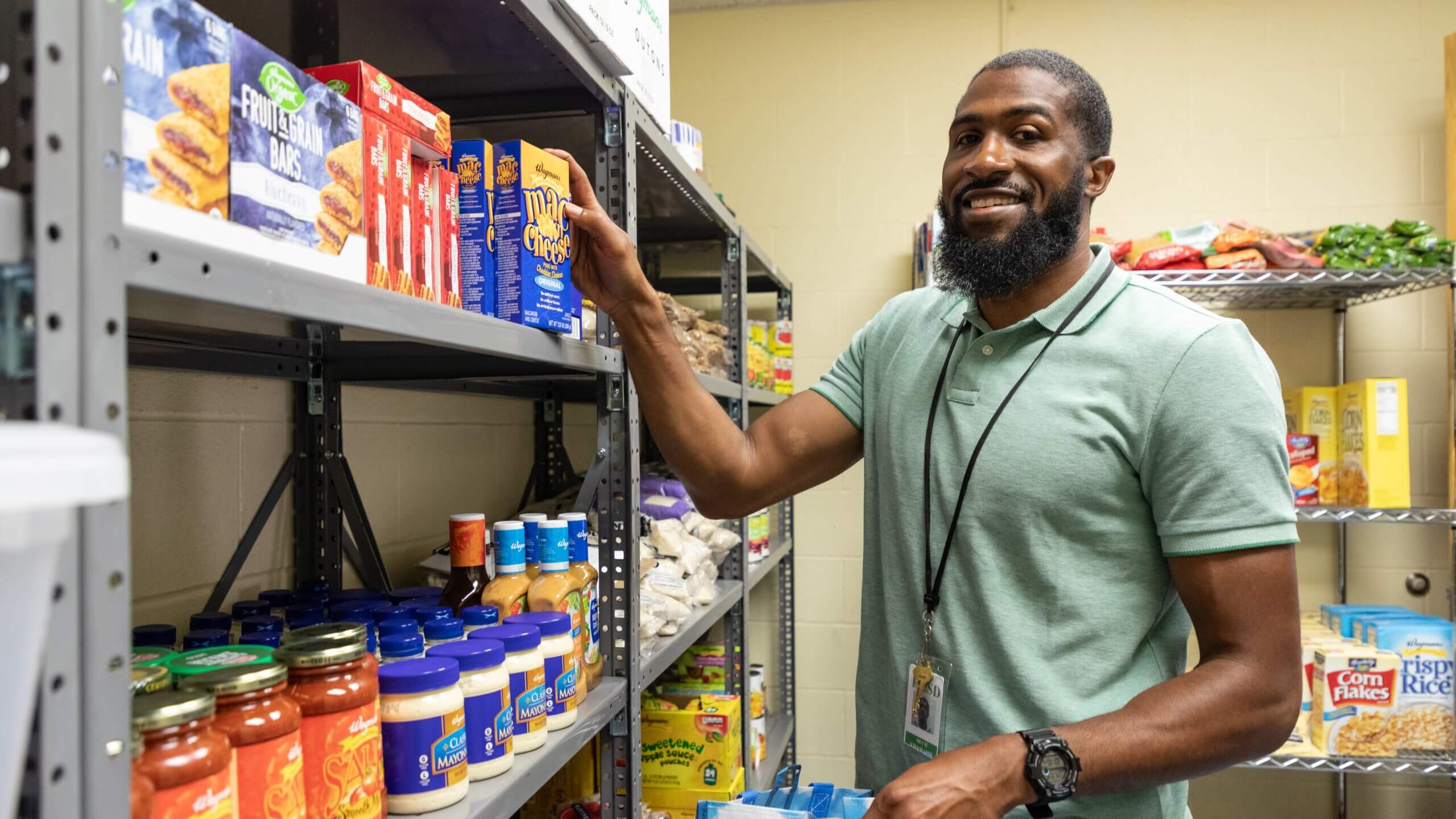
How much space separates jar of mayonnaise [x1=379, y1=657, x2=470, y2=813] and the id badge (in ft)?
2.68

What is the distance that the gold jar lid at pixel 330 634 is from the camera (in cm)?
89

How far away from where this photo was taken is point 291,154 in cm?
85

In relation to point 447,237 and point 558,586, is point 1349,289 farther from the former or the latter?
point 447,237

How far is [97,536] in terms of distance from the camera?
58 cm

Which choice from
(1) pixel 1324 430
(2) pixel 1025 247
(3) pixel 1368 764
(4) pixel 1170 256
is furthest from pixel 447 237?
(3) pixel 1368 764

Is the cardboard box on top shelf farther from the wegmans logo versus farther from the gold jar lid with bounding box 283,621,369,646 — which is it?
the wegmans logo

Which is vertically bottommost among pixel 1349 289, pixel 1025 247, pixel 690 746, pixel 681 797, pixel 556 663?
pixel 681 797

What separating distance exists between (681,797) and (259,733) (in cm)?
161

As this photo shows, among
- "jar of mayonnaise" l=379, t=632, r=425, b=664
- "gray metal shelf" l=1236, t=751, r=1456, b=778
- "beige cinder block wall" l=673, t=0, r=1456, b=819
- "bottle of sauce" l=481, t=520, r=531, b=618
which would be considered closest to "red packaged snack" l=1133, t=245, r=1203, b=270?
"beige cinder block wall" l=673, t=0, r=1456, b=819

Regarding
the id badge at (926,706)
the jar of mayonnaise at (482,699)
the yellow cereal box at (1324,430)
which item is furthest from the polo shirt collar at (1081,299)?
the yellow cereal box at (1324,430)

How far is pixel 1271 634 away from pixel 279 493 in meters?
1.60

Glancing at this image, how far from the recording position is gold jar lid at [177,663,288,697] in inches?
29.8

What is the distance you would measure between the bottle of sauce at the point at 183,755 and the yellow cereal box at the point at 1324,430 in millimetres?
3195

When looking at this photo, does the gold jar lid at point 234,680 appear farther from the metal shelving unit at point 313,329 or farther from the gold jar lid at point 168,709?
the metal shelving unit at point 313,329
